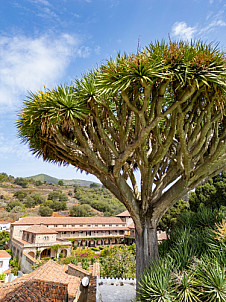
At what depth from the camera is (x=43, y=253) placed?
33656 mm

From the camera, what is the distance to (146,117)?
585cm

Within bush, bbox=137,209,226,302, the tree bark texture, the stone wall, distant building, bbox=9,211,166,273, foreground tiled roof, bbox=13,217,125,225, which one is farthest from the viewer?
foreground tiled roof, bbox=13,217,125,225

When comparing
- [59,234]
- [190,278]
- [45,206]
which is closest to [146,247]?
[190,278]

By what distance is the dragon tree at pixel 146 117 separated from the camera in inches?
195

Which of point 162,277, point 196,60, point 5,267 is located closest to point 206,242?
point 162,277

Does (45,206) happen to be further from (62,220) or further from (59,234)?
(59,234)

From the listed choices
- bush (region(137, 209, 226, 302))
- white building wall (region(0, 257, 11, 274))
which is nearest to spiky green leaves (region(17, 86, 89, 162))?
bush (region(137, 209, 226, 302))

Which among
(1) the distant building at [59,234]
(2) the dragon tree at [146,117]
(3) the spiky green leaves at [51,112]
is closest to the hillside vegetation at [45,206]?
(1) the distant building at [59,234]

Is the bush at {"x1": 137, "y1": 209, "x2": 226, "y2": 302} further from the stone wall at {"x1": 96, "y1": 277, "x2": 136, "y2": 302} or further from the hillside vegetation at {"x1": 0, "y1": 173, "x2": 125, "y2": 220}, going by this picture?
the hillside vegetation at {"x1": 0, "y1": 173, "x2": 125, "y2": 220}

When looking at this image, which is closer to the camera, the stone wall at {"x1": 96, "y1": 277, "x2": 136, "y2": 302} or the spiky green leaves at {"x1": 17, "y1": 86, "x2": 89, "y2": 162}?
the spiky green leaves at {"x1": 17, "y1": 86, "x2": 89, "y2": 162}

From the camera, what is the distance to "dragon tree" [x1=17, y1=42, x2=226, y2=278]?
4949 millimetres

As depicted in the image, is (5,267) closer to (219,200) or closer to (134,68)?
(219,200)

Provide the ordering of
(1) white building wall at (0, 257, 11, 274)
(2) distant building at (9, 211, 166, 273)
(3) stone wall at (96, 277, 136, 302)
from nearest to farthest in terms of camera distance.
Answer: (3) stone wall at (96, 277, 136, 302), (1) white building wall at (0, 257, 11, 274), (2) distant building at (9, 211, 166, 273)

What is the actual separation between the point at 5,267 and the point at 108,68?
3184 cm
